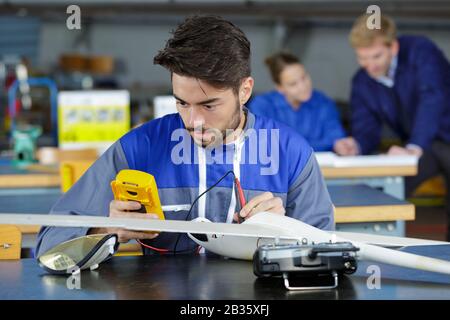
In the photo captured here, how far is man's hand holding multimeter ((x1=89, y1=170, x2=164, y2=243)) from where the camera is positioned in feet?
6.46

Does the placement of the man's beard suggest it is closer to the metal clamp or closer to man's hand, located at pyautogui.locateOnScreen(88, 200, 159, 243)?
man's hand, located at pyautogui.locateOnScreen(88, 200, 159, 243)

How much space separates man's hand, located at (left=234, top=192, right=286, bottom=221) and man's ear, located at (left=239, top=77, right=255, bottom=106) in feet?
0.98

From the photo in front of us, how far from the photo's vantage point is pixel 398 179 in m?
4.13

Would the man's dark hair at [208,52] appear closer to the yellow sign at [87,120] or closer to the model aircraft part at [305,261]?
the model aircraft part at [305,261]

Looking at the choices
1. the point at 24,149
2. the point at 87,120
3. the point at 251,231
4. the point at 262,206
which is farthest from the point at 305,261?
the point at 87,120

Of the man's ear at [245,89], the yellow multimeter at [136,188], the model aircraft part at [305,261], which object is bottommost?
the model aircraft part at [305,261]

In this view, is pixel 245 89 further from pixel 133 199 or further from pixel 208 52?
pixel 133 199

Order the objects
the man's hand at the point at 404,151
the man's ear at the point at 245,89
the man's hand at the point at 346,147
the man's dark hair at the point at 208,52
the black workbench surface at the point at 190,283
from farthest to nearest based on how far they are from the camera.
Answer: the man's hand at the point at 346,147 < the man's hand at the point at 404,151 < the man's ear at the point at 245,89 < the man's dark hair at the point at 208,52 < the black workbench surface at the point at 190,283

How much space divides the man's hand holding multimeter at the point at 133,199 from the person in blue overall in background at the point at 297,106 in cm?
345

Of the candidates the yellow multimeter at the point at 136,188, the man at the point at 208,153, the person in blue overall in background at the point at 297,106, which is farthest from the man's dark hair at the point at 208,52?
the person in blue overall in background at the point at 297,106

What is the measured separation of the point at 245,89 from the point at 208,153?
0.19 m

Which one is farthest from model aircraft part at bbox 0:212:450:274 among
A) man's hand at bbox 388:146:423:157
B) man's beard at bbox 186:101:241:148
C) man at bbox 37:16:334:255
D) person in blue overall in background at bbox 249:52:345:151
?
person in blue overall in background at bbox 249:52:345:151

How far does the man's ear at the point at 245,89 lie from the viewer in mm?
2189
